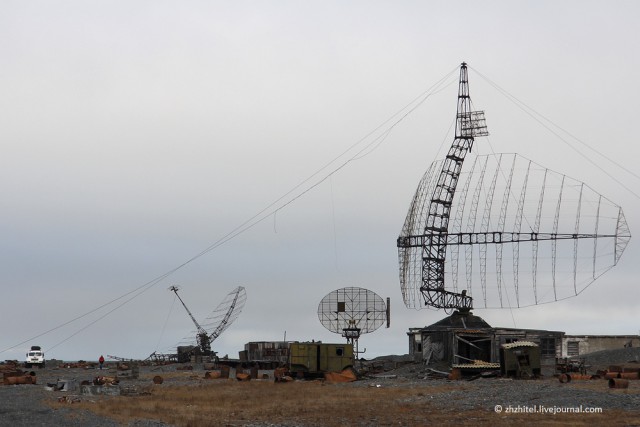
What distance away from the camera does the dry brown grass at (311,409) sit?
3453cm

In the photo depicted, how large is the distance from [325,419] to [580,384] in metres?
19.1

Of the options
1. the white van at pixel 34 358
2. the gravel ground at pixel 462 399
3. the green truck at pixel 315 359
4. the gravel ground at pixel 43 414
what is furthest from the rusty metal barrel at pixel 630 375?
the white van at pixel 34 358

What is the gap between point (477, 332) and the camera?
6681cm

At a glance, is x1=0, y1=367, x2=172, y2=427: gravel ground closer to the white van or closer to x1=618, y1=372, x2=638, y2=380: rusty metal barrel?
x1=618, y1=372, x2=638, y2=380: rusty metal barrel

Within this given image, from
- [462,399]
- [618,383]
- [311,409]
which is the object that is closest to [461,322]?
[618,383]

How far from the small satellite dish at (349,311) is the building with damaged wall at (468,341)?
159 inches

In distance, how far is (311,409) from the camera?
40781 mm

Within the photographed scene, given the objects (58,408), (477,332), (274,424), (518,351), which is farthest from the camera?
(477,332)

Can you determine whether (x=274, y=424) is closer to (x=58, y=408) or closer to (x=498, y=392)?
(x=58, y=408)

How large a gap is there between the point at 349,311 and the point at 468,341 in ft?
63.1

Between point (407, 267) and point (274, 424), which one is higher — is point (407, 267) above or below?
above

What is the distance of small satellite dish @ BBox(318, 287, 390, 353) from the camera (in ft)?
274

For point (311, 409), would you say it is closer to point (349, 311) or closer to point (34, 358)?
point (349, 311)

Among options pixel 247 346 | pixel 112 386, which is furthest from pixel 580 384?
pixel 247 346
